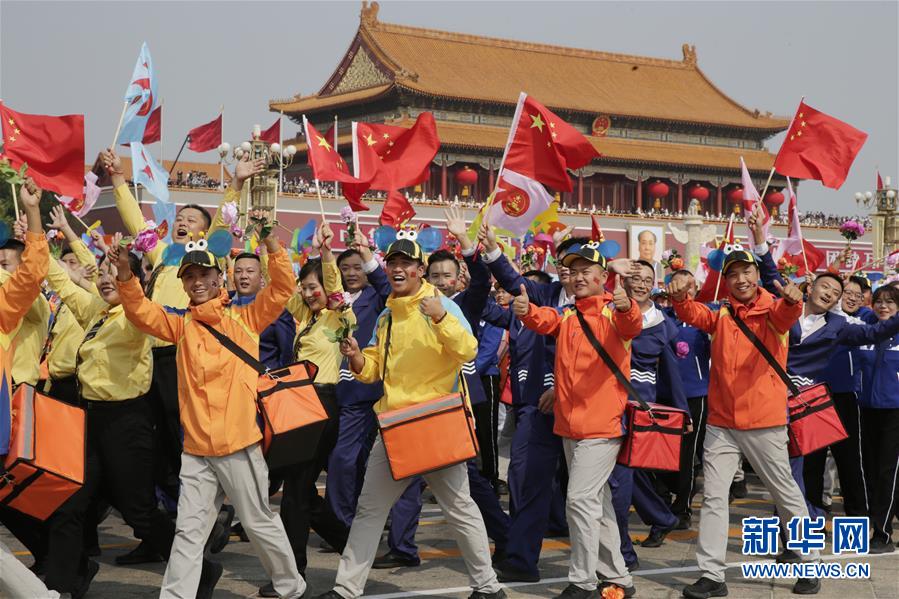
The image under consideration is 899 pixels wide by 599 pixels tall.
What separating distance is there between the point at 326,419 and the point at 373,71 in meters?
42.3

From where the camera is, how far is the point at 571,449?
6551 mm

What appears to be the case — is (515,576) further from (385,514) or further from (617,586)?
(385,514)

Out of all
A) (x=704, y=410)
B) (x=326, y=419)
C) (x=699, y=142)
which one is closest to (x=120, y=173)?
(x=326, y=419)

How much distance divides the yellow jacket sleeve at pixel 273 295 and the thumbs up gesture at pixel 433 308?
646 mm

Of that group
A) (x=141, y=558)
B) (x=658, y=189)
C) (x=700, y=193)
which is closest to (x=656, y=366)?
(x=141, y=558)

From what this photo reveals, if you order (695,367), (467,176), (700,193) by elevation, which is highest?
(467,176)

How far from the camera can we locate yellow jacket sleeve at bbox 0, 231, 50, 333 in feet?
19.0

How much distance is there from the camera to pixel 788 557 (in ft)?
23.6

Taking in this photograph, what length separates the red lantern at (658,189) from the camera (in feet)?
158

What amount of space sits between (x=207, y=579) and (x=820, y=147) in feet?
20.3

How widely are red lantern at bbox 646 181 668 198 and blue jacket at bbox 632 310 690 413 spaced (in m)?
40.6

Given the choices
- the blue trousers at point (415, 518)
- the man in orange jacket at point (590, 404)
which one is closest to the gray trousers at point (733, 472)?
the man in orange jacket at point (590, 404)

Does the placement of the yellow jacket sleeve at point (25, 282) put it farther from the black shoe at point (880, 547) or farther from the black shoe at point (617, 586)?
the black shoe at point (880, 547)

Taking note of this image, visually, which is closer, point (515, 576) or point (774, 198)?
point (515, 576)
